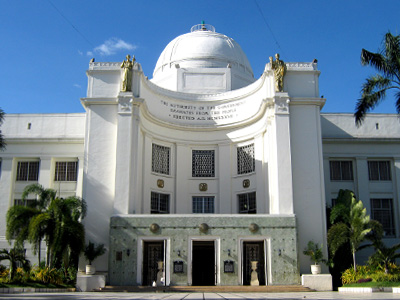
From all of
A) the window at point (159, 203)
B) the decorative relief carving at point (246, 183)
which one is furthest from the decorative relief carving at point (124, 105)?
the decorative relief carving at point (246, 183)

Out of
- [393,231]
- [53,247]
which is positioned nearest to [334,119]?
[393,231]

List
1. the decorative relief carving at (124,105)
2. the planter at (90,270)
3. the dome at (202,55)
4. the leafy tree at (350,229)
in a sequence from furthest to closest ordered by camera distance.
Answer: the dome at (202,55) < the decorative relief carving at (124,105) < the leafy tree at (350,229) < the planter at (90,270)

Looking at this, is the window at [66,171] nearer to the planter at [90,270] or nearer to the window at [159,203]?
the window at [159,203]

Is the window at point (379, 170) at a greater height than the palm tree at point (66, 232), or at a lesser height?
greater

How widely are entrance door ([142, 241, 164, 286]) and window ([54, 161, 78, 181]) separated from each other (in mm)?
9300

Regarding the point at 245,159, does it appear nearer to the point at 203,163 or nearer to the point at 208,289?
the point at 203,163

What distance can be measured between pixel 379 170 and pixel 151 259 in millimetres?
17875

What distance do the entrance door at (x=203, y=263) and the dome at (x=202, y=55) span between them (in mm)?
14956

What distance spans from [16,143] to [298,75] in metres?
19.8

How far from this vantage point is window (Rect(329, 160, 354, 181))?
33750 mm

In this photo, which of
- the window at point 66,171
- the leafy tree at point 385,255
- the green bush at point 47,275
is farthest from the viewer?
the window at point 66,171

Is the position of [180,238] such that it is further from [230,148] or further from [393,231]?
[393,231]

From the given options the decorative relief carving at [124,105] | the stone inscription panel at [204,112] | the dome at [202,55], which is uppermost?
the dome at [202,55]

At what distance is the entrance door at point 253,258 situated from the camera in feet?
85.3
